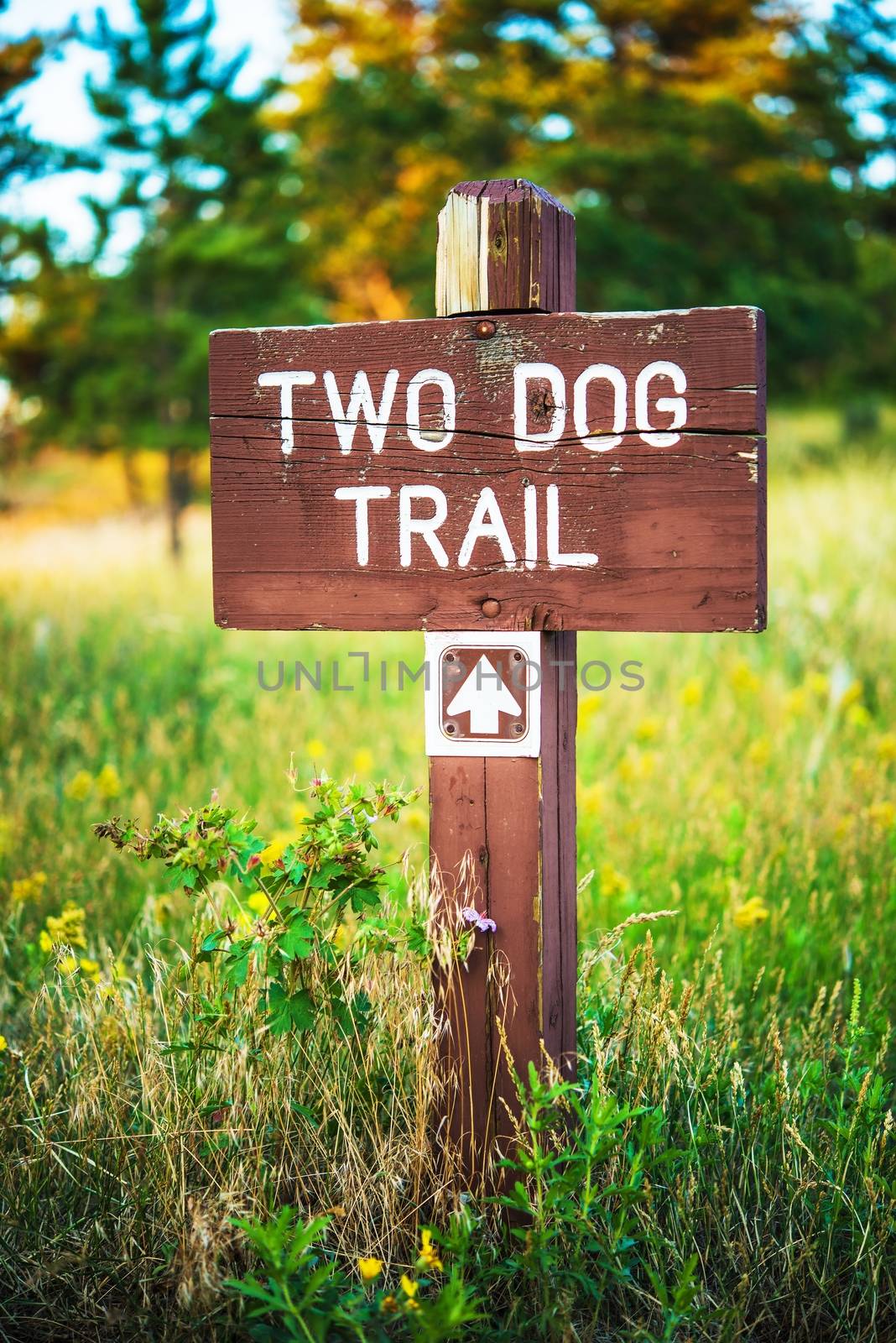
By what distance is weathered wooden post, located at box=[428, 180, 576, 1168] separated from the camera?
82.1 inches

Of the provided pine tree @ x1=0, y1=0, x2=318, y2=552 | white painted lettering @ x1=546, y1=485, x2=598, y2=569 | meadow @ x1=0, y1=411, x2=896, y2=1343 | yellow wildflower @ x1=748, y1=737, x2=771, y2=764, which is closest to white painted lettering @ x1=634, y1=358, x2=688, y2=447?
white painted lettering @ x1=546, y1=485, x2=598, y2=569

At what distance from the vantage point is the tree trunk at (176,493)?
14516 mm

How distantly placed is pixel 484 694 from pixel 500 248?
824 millimetres

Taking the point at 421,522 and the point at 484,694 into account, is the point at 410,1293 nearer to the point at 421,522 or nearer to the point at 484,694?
the point at 484,694

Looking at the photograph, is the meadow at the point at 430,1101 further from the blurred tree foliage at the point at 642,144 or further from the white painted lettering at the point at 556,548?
the blurred tree foliage at the point at 642,144

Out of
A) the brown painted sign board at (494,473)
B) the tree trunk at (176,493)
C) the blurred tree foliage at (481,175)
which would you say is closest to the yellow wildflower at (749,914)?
the brown painted sign board at (494,473)

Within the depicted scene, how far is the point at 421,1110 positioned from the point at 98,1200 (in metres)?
0.66

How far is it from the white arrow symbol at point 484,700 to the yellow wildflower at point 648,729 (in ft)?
7.45

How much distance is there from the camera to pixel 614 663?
662cm

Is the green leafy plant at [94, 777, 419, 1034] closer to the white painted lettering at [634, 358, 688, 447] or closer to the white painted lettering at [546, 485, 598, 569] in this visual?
the white painted lettering at [546, 485, 598, 569]

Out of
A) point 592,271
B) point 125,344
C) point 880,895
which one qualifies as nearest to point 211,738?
point 880,895

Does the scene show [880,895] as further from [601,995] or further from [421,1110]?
[421,1110]

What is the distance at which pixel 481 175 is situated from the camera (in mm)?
20219

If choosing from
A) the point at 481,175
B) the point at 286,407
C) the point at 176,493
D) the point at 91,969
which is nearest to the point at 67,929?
the point at 91,969
